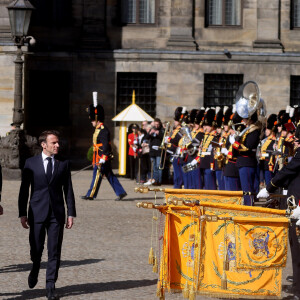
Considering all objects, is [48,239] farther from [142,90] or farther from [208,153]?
[142,90]

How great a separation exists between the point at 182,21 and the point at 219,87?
7.84 feet

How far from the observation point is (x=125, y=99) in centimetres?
3130

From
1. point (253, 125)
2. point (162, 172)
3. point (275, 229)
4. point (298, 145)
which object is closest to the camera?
point (275, 229)

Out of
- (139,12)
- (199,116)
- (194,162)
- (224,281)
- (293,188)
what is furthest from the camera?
(139,12)

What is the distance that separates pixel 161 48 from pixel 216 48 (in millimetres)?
1752

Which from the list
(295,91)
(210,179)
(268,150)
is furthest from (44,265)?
(295,91)

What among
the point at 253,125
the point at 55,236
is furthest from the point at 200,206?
the point at 253,125

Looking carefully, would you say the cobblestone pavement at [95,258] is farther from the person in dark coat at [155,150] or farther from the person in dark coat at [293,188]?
the person in dark coat at [155,150]

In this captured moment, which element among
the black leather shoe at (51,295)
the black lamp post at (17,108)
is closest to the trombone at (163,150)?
the black lamp post at (17,108)

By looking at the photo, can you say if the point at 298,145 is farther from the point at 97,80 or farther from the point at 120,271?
the point at 97,80

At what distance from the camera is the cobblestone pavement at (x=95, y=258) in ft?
32.5

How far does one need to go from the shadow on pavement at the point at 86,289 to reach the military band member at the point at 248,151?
19.0ft

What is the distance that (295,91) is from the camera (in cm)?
3155

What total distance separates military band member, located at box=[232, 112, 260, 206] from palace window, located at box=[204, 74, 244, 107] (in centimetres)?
1504
